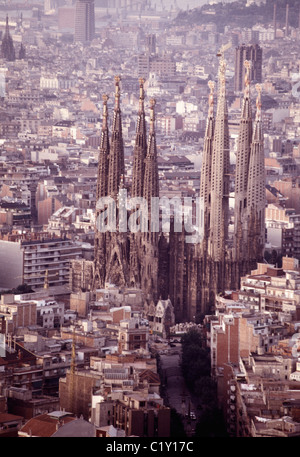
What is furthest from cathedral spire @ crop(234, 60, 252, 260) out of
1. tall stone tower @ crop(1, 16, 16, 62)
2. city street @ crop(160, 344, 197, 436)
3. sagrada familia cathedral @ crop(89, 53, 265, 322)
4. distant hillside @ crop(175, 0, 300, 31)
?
distant hillside @ crop(175, 0, 300, 31)

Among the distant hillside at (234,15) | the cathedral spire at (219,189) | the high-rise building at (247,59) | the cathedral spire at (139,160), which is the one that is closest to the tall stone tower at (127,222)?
the cathedral spire at (139,160)

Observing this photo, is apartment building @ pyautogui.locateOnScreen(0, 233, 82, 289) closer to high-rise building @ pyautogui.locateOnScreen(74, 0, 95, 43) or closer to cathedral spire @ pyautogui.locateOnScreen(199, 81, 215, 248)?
cathedral spire @ pyautogui.locateOnScreen(199, 81, 215, 248)

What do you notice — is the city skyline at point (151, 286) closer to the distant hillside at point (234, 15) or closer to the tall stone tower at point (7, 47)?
the tall stone tower at point (7, 47)

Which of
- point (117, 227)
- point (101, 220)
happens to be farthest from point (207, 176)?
point (101, 220)

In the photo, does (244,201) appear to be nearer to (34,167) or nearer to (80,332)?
(80,332)

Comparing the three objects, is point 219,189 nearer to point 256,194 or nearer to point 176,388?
point 256,194

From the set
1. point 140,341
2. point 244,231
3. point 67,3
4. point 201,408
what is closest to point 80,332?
point 140,341
